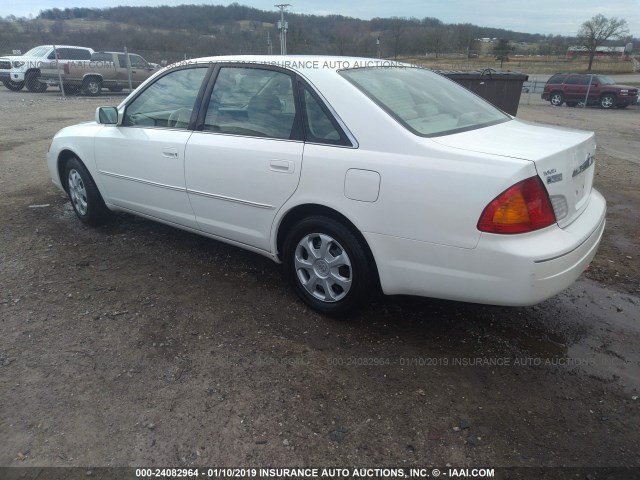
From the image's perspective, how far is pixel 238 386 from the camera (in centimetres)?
257

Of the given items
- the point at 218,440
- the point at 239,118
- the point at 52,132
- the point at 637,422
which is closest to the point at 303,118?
the point at 239,118

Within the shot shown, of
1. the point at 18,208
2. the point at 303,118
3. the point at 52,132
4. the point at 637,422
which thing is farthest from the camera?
the point at 52,132

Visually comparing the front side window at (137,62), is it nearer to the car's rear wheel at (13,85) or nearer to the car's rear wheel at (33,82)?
the car's rear wheel at (33,82)

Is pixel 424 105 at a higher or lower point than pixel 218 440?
higher

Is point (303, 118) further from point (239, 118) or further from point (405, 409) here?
point (405, 409)

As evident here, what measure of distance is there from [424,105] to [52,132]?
10.5 m

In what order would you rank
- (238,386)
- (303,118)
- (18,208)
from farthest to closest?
(18,208), (303,118), (238,386)

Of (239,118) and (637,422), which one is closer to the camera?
(637,422)

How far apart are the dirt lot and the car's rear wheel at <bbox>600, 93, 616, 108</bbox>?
20929mm

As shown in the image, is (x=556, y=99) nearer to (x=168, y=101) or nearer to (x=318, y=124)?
(x=168, y=101)

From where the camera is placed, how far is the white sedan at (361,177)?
243cm

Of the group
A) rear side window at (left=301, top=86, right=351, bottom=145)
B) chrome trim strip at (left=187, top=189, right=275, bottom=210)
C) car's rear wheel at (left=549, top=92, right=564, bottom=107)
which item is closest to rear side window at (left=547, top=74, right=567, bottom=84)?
car's rear wheel at (left=549, top=92, right=564, bottom=107)

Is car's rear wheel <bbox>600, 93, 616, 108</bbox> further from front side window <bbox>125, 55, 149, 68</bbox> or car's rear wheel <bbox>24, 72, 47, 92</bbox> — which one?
car's rear wheel <bbox>24, 72, 47, 92</bbox>

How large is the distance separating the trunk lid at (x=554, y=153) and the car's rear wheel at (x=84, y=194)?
135 inches
